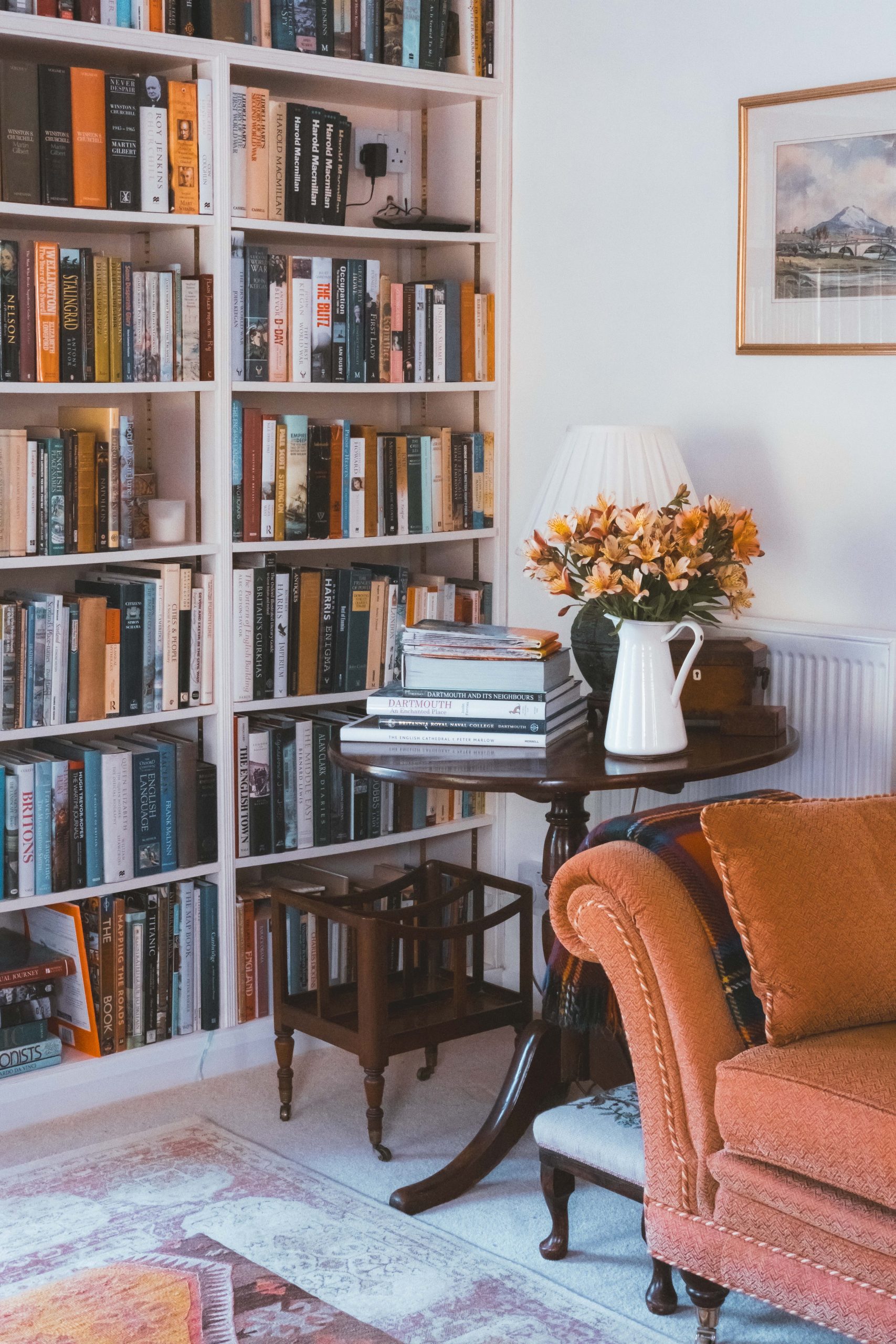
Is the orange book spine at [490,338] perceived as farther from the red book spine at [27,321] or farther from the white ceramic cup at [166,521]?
the red book spine at [27,321]

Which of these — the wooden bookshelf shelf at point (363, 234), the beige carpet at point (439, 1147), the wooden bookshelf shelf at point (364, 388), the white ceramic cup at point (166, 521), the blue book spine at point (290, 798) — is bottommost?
the beige carpet at point (439, 1147)

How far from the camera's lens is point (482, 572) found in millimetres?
3562

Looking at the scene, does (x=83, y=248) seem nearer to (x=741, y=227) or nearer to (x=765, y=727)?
(x=741, y=227)

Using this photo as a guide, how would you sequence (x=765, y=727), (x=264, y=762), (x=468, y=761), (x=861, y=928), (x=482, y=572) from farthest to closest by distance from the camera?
(x=482, y=572) < (x=264, y=762) < (x=765, y=727) < (x=468, y=761) < (x=861, y=928)

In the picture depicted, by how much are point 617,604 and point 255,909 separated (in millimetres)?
1141

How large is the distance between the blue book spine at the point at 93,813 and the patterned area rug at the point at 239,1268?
0.54 m

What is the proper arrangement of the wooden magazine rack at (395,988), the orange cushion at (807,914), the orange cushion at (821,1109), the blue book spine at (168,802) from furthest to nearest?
the blue book spine at (168,802), the wooden magazine rack at (395,988), the orange cushion at (807,914), the orange cushion at (821,1109)

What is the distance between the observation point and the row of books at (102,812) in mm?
2893

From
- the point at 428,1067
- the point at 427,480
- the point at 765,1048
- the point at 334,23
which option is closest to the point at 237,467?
the point at 427,480

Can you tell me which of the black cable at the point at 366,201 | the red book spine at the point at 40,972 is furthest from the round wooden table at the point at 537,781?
the black cable at the point at 366,201

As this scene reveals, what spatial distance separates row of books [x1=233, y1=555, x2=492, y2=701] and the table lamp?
1.26 ft

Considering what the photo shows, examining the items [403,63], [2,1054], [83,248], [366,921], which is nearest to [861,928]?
[366,921]

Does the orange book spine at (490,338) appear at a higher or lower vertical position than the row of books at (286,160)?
lower

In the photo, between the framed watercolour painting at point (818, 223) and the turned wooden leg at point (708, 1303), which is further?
the framed watercolour painting at point (818, 223)
